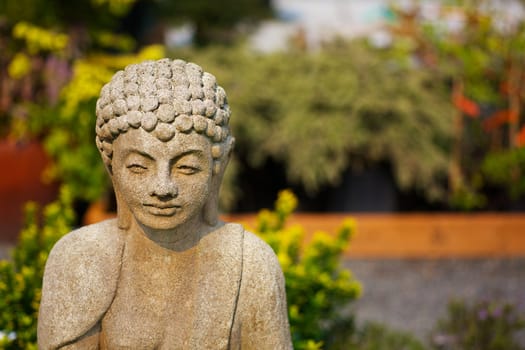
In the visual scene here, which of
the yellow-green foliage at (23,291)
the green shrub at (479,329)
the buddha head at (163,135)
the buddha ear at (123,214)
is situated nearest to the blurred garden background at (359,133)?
the green shrub at (479,329)

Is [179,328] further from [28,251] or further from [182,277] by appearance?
[28,251]

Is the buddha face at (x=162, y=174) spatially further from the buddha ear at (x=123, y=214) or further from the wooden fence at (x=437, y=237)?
the wooden fence at (x=437, y=237)

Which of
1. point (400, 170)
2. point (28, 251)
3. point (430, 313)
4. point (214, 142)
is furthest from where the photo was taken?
point (400, 170)

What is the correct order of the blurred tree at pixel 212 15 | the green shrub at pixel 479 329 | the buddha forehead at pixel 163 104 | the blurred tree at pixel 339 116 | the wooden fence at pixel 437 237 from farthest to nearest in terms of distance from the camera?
the blurred tree at pixel 212 15
the blurred tree at pixel 339 116
the wooden fence at pixel 437 237
the green shrub at pixel 479 329
the buddha forehead at pixel 163 104

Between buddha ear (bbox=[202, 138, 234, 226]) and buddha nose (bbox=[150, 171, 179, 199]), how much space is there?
18 centimetres

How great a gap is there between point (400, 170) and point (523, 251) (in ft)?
4.41

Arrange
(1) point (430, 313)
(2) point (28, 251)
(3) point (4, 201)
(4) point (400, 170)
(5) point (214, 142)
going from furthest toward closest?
(4) point (400, 170), (3) point (4, 201), (1) point (430, 313), (2) point (28, 251), (5) point (214, 142)

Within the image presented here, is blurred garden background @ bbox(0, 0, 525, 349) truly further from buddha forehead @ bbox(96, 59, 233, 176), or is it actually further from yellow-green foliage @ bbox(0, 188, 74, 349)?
buddha forehead @ bbox(96, 59, 233, 176)

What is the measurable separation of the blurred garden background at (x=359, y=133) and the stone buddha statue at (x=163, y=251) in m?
3.35

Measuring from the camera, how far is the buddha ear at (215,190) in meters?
2.35

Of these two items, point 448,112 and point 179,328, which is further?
point 448,112

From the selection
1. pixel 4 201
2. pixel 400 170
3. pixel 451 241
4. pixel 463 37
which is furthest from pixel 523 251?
pixel 4 201

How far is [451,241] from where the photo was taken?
686 cm

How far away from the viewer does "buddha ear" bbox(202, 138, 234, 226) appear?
7.70ft
